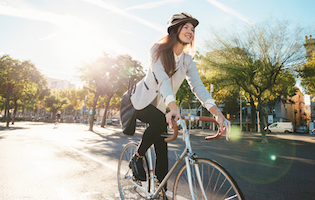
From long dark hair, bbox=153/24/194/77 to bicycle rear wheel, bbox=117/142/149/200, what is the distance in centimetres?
102

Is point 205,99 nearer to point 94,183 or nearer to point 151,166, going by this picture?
point 151,166

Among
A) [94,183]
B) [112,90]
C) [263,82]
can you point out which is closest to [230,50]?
[263,82]

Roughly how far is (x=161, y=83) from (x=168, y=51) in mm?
383

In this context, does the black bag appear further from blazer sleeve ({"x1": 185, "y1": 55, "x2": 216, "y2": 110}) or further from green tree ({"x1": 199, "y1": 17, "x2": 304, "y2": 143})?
green tree ({"x1": 199, "y1": 17, "x2": 304, "y2": 143})

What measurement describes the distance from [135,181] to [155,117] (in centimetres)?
88

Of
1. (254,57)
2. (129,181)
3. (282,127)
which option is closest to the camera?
(129,181)

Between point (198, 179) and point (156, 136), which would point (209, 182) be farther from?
point (156, 136)

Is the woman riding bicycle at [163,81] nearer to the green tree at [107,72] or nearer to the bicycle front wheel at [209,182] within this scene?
the bicycle front wheel at [209,182]

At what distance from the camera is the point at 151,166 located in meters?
2.15

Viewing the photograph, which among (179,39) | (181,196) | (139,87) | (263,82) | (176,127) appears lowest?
(181,196)

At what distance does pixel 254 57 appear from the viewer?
13570 millimetres

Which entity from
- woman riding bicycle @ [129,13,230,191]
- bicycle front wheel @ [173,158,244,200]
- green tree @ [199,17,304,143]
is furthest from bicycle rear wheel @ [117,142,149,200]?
green tree @ [199,17,304,143]

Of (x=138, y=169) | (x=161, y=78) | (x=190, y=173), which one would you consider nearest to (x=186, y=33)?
(x=161, y=78)

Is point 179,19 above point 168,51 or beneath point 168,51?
above
